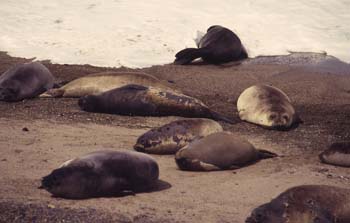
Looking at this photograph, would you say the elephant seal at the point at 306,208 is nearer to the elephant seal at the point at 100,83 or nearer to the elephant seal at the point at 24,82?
the elephant seal at the point at 100,83

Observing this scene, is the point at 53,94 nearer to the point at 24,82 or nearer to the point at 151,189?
the point at 24,82

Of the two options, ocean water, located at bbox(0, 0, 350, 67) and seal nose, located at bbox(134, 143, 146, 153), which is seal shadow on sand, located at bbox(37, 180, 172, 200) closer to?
seal nose, located at bbox(134, 143, 146, 153)

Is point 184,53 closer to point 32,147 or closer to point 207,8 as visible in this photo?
point 207,8

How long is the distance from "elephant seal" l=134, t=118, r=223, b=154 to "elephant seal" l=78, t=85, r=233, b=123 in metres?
0.93

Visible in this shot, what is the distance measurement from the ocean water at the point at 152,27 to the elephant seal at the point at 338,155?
4.51m

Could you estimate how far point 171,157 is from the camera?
6.07m

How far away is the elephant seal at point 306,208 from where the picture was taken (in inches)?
168

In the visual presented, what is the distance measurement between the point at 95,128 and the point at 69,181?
2.18m

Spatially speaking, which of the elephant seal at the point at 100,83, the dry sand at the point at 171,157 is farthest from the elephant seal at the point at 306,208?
the elephant seal at the point at 100,83

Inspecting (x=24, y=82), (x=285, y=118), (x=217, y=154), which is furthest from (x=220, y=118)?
(x=24, y=82)

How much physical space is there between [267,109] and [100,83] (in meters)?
1.91

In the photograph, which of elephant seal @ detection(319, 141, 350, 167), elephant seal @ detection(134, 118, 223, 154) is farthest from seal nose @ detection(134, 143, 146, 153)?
elephant seal @ detection(319, 141, 350, 167)

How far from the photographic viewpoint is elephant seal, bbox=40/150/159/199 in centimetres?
469

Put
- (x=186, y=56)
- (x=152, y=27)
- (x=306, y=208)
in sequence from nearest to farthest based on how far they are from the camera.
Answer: (x=306, y=208), (x=186, y=56), (x=152, y=27)
